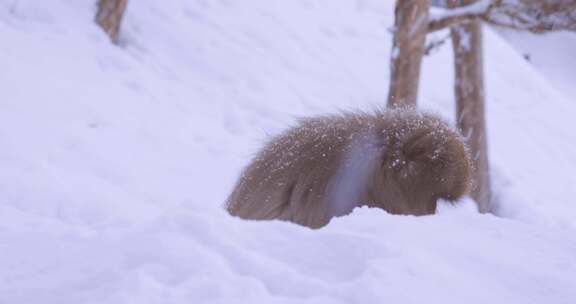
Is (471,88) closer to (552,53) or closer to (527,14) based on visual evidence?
(527,14)

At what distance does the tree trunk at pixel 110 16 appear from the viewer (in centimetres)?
737

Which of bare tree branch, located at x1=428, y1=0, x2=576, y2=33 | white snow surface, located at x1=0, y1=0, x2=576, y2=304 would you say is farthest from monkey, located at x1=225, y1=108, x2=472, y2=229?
bare tree branch, located at x1=428, y1=0, x2=576, y2=33

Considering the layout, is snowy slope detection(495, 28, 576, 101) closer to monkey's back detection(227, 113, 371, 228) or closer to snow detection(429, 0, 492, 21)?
snow detection(429, 0, 492, 21)

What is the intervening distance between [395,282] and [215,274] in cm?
33

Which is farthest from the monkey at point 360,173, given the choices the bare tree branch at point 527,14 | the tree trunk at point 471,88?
the tree trunk at point 471,88

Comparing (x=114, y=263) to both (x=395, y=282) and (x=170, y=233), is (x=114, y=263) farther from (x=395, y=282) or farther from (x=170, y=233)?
(x=395, y=282)

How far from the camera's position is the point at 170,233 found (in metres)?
1.59

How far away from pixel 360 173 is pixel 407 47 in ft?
12.3

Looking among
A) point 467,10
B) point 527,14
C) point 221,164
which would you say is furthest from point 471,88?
point 221,164

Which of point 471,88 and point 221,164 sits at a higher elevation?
point 471,88

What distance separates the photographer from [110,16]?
7.39 meters

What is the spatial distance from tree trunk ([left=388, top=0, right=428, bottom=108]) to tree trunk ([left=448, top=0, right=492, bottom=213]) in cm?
94

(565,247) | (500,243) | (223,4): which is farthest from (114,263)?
(223,4)

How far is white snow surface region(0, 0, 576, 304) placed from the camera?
1445 millimetres
